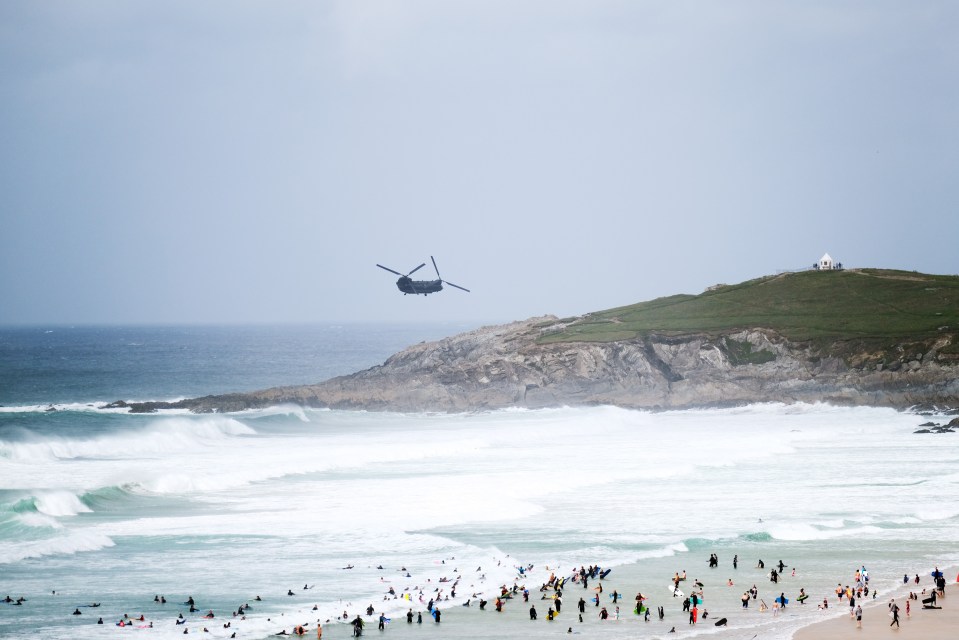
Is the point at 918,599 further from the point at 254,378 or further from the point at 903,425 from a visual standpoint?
the point at 254,378

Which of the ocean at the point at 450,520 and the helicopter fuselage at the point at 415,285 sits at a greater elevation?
the helicopter fuselage at the point at 415,285

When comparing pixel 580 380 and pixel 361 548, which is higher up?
pixel 580 380

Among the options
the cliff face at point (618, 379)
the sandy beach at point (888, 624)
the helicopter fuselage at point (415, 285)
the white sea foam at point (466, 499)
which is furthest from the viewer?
the cliff face at point (618, 379)

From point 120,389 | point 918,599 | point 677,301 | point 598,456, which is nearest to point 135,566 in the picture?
point 918,599

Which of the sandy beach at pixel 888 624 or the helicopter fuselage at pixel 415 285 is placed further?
the helicopter fuselage at pixel 415 285

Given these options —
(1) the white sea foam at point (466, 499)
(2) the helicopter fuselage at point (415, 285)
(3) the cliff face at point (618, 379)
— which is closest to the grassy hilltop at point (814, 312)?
(3) the cliff face at point (618, 379)

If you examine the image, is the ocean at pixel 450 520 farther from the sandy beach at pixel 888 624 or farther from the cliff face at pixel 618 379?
the cliff face at pixel 618 379
